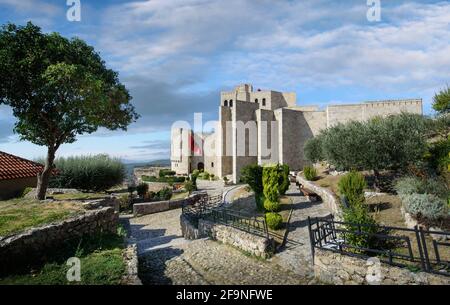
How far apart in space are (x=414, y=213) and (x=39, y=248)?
1167cm

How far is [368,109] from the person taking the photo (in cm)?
3706

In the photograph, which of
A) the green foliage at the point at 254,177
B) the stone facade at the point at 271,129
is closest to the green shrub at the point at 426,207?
the green foliage at the point at 254,177

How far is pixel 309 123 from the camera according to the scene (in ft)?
132

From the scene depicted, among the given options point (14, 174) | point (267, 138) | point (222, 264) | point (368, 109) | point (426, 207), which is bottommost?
point (222, 264)

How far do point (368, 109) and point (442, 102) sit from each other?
29.3 ft

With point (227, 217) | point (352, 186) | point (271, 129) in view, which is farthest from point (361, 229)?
point (271, 129)

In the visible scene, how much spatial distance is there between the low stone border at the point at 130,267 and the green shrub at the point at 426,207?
907cm

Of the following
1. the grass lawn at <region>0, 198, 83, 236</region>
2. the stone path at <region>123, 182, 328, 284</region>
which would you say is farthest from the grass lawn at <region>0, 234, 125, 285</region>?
the grass lawn at <region>0, 198, 83, 236</region>

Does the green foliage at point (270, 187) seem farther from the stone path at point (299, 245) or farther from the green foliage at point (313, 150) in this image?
the green foliage at point (313, 150)

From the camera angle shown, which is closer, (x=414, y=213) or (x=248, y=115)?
(x=414, y=213)

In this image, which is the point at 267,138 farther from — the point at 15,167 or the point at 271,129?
the point at 15,167

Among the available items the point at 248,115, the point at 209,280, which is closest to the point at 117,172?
the point at 248,115

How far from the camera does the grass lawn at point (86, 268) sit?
6.71m
